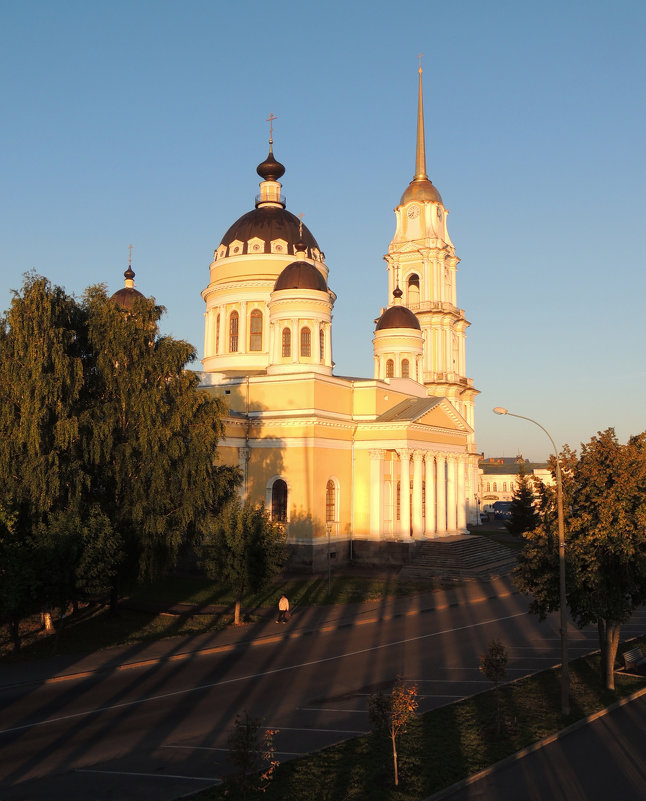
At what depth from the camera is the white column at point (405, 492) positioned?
42312 millimetres

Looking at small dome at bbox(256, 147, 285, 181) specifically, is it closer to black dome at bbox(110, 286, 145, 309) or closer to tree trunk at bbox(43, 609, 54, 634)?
black dome at bbox(110, 286, 145, 309)

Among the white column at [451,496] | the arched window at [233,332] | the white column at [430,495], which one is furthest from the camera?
the arched window at [233,332]

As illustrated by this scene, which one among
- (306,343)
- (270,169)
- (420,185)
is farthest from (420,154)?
(306,343)

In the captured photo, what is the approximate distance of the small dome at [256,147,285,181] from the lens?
2096 inches

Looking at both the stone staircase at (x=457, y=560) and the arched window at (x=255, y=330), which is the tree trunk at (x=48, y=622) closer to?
the stone staircase at (x=457, y=560)

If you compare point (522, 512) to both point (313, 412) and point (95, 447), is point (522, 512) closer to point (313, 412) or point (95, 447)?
point (313, 412)

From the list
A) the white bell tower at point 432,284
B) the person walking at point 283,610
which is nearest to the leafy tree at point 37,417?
the person walking at point 283,610

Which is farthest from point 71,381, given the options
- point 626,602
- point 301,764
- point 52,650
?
point 626,602

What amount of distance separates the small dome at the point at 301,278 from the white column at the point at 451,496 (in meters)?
14.1

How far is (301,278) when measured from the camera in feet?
141

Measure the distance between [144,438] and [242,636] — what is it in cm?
745

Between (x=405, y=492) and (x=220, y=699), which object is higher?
(x=405, y=492)

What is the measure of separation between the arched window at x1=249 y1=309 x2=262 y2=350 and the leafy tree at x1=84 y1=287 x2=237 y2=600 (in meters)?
20.9

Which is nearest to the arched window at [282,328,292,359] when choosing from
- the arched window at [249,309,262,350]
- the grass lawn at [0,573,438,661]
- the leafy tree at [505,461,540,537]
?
the arched window at [249,309,262,350]
